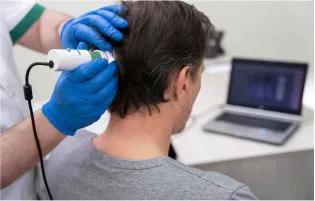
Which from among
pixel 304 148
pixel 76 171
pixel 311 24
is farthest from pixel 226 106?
pixel 311 24

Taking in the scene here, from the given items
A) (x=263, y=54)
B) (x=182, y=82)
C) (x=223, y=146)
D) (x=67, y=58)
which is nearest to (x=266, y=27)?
(x=263, y=54)

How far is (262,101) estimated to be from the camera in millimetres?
1691

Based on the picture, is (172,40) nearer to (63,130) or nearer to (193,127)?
(63,130)

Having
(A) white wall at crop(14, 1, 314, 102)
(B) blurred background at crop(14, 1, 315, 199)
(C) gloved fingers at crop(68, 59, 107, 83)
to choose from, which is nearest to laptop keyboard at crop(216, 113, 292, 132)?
(B) blurred background at crop(14, 1, 315, 199)

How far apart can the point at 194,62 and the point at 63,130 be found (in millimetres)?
A: 350

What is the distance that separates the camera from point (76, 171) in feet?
2.86

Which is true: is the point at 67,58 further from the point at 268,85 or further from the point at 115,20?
the point at 268,85

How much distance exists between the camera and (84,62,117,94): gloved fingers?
2.51 ft

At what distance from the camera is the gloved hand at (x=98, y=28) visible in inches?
31.1

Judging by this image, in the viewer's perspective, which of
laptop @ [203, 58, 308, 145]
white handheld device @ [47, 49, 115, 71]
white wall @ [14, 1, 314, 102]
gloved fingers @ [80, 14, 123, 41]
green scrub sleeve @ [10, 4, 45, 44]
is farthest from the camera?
white wall @ [14, 1, 314, 102]

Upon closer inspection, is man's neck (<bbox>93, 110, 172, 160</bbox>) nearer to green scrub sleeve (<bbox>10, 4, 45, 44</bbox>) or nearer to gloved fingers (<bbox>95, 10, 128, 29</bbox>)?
gloved fingers (<bbox>95, 10, 128, 29</bbox>)

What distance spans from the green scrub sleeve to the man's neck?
57 centimetres

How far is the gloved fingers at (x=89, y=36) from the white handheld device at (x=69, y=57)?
3 cm

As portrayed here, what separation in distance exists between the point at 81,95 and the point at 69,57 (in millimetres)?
111
